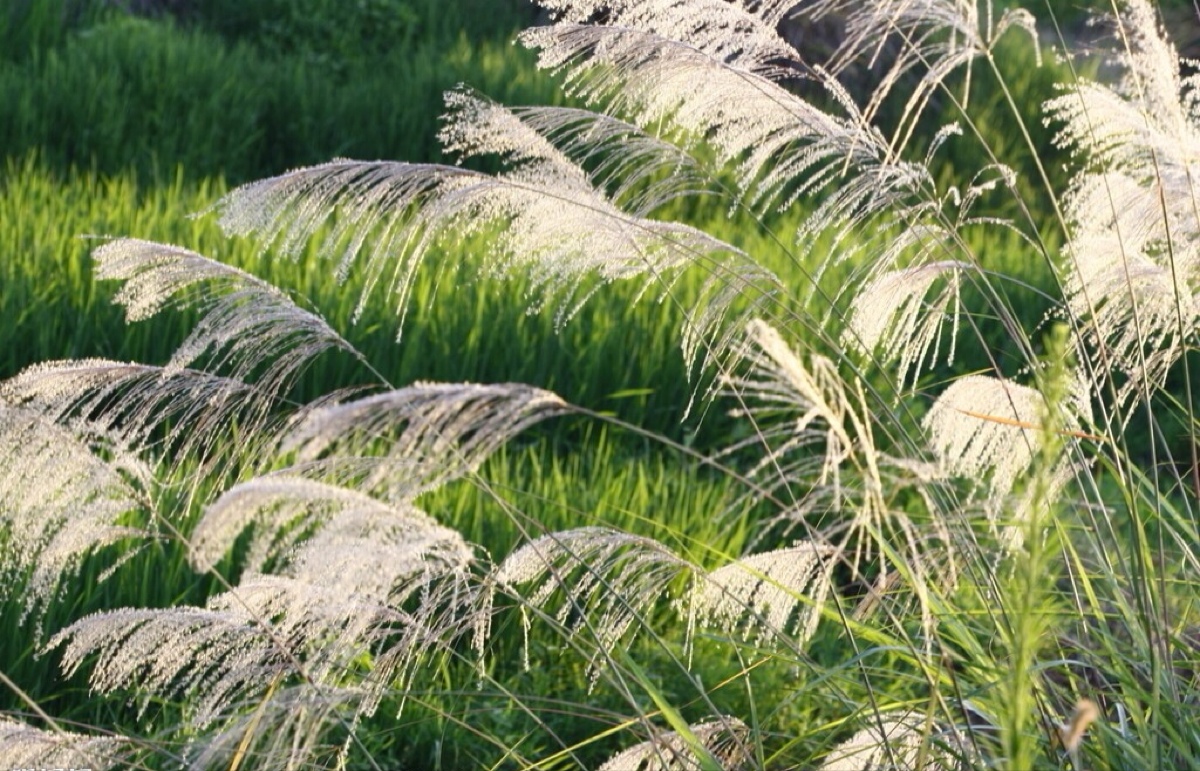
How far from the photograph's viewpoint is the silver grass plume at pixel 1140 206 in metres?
2.45

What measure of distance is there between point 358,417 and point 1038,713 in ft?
3.98

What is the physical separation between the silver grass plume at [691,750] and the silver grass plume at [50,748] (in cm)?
68

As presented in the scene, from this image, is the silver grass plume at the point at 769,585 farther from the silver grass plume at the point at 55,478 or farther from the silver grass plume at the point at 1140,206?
the silver grass plume at the point at 55,478

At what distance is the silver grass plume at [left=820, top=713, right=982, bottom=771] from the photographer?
202 cm

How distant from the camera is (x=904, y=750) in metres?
2.27

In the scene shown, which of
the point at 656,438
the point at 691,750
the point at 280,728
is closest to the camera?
the point at 280,728

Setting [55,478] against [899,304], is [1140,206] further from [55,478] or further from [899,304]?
[55,478]

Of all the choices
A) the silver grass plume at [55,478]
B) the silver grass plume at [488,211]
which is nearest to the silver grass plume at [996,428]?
the silver grass plume at [488,211]

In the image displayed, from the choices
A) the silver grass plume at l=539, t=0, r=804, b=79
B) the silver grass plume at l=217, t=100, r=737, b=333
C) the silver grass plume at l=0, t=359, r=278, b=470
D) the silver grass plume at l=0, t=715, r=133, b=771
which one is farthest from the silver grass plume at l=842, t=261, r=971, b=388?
the silver grass plume at l=0, t=715, r=133, b=771

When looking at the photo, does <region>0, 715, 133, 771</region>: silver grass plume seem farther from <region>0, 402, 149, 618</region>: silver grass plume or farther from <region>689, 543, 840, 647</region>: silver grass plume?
<region>689, 543, 840, 647</region>: silver grass plume

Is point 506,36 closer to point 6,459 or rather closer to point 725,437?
point 725,437

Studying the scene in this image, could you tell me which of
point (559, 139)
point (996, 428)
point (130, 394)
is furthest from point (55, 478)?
point (996, 428)

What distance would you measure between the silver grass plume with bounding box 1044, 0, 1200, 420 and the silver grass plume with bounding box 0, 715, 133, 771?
1.61 m

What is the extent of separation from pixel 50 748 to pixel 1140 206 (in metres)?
1.98
